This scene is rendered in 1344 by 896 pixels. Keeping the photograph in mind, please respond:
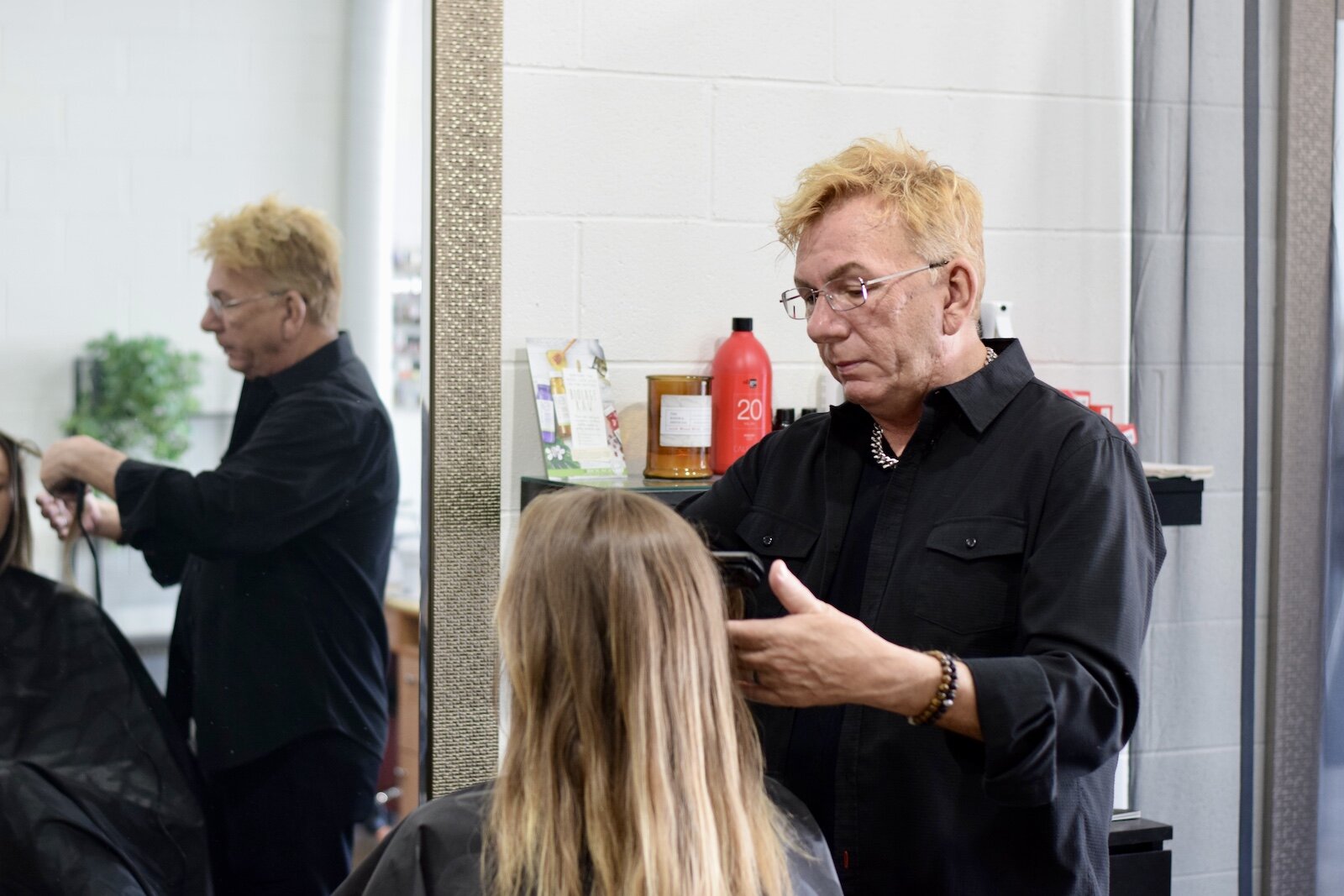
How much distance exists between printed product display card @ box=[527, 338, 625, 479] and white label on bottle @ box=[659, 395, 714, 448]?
0.10 metres

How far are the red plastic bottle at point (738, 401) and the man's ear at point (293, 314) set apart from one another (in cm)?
66

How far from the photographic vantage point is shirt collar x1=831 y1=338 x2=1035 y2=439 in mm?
1611

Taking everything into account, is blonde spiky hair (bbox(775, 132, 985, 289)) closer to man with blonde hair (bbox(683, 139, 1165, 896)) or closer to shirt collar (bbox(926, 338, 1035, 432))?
man with blonde hair (bbox(683, 139, 1165, 896))

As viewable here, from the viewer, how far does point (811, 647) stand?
133 cm

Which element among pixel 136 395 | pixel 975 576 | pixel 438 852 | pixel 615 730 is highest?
pixel 136 395

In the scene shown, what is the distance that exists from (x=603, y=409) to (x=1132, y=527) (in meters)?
0.88

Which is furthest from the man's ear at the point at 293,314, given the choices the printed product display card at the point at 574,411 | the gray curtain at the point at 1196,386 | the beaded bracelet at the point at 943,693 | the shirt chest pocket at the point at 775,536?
the gray curtain at the point at 1196,386

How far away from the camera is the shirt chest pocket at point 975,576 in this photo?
1.54 metres

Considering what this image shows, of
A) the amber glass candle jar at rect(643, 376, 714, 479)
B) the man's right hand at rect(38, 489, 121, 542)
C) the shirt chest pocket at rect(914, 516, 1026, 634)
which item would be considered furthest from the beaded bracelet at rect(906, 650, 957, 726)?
the man's right hand at rect(38, 489, 121, 542)

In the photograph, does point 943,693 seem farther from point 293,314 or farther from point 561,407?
point 293,314

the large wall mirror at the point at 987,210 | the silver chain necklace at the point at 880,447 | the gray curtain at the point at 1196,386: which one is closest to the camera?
the silver chain necklace at the point at 880,447

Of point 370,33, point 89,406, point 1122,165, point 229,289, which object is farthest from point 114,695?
point 1122,165

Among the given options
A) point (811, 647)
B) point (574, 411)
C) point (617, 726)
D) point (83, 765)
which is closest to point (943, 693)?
point (811, 647)

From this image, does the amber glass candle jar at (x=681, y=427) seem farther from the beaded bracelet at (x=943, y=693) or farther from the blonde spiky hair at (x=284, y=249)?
the beaded bracelet at (x=943, y=693)
